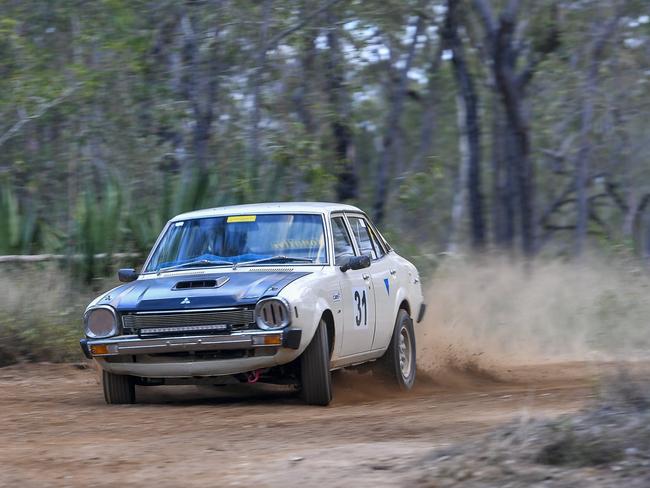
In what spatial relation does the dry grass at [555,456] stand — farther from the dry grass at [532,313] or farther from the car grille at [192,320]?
the dry grass at [532,313]

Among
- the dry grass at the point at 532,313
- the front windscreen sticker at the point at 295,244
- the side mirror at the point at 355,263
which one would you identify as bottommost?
the dry grass at the point at 532,313

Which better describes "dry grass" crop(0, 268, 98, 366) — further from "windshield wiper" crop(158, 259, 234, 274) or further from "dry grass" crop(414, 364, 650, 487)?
"dry grass" crop(414, 364, 650, 487)

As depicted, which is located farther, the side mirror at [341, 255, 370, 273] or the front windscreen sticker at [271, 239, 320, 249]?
the front windscreen sticker at [271, 239, 320, 249]

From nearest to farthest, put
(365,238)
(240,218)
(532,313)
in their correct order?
(240,218), (365,238), (532,313)

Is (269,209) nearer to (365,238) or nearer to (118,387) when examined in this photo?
(365,238)

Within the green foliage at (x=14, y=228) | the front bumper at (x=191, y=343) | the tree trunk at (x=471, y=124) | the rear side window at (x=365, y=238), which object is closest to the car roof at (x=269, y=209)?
the rear side window at (x=365, y=238)

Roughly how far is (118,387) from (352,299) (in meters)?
1.93

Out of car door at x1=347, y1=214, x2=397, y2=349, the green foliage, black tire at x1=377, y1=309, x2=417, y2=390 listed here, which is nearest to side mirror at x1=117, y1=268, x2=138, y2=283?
car door at x1=347, y1=214, x2=397, y2=349

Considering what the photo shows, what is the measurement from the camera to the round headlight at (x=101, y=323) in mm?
8570

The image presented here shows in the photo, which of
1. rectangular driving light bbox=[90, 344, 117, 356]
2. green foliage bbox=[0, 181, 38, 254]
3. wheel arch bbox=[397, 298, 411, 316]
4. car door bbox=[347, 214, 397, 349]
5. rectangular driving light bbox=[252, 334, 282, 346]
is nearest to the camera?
rectangular driving light bbox=[252, 334, 282, 346]

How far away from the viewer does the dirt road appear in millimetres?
5777


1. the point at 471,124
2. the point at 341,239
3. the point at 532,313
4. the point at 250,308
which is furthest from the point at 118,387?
the point at 471,124

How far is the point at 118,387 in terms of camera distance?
9.00 meters

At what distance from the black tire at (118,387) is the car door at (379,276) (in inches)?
80.7
